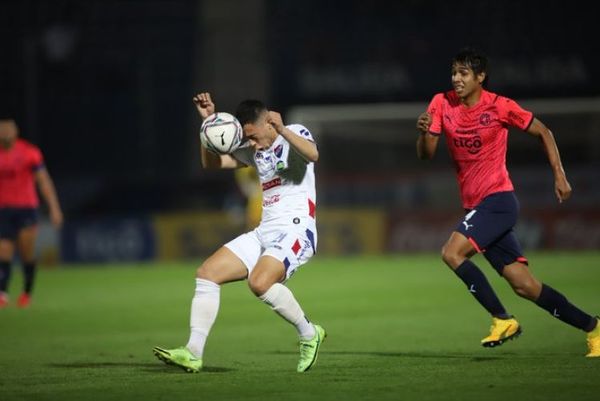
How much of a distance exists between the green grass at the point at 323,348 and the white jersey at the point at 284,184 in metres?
1.15

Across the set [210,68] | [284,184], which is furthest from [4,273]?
[210,68]

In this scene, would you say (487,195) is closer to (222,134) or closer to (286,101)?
(222,134)

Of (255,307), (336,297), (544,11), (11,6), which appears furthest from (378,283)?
(11,6)

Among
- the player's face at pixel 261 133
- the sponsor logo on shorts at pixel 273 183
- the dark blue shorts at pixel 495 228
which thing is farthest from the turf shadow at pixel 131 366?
the dark blue shorts at pixel 495 228

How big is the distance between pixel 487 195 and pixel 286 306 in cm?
177

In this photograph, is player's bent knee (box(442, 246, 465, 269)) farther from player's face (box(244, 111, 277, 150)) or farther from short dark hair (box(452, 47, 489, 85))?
player's face (box(244, 111, 277, 150))

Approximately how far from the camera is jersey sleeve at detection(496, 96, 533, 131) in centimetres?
841

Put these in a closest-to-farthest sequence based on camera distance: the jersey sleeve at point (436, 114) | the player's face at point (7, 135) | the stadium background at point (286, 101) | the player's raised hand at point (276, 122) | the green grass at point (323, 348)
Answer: the green grass at point (323, 348) < the player's raised hand at point (276, 122) < the jersey sleeve at point (436, 114) < the player's face at point (7, 135) < the stadium background at point (286, 101)

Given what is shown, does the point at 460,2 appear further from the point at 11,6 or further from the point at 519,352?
the point at 519,352

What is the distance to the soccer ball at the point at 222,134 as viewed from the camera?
8.33m

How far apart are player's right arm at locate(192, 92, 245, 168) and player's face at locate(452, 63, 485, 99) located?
5.89ft

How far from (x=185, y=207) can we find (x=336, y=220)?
21.2 feet

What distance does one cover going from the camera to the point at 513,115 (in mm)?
8461

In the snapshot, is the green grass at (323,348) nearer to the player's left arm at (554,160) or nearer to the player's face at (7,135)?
the player's left arm at (554,160)
